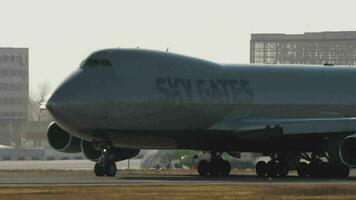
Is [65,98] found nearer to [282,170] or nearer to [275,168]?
[275,168]

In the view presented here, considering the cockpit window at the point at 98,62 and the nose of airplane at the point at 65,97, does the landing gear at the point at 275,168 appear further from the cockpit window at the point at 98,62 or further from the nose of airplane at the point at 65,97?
the nose of airplane at the point at 65,97

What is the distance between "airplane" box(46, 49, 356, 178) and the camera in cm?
5988

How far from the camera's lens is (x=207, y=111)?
63031mm

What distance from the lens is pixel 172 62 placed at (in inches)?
2452

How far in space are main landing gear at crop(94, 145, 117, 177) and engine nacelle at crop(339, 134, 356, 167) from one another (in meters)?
10.1

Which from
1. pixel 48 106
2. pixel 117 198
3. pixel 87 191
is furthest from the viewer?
pixel 48 106

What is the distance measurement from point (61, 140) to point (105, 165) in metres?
7.32

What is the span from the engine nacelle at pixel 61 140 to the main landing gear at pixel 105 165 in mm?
5938

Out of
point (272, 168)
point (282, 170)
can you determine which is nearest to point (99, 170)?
point (272, 168)

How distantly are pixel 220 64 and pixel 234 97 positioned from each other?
78.6 inches

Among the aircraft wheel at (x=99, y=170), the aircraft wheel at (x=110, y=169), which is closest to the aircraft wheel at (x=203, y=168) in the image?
the aircraft wheel at (x=110, y=169)

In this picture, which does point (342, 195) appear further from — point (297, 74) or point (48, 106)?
point (297, 74)

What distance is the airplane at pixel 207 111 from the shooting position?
59.9 metres

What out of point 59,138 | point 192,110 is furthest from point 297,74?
point 59,138
